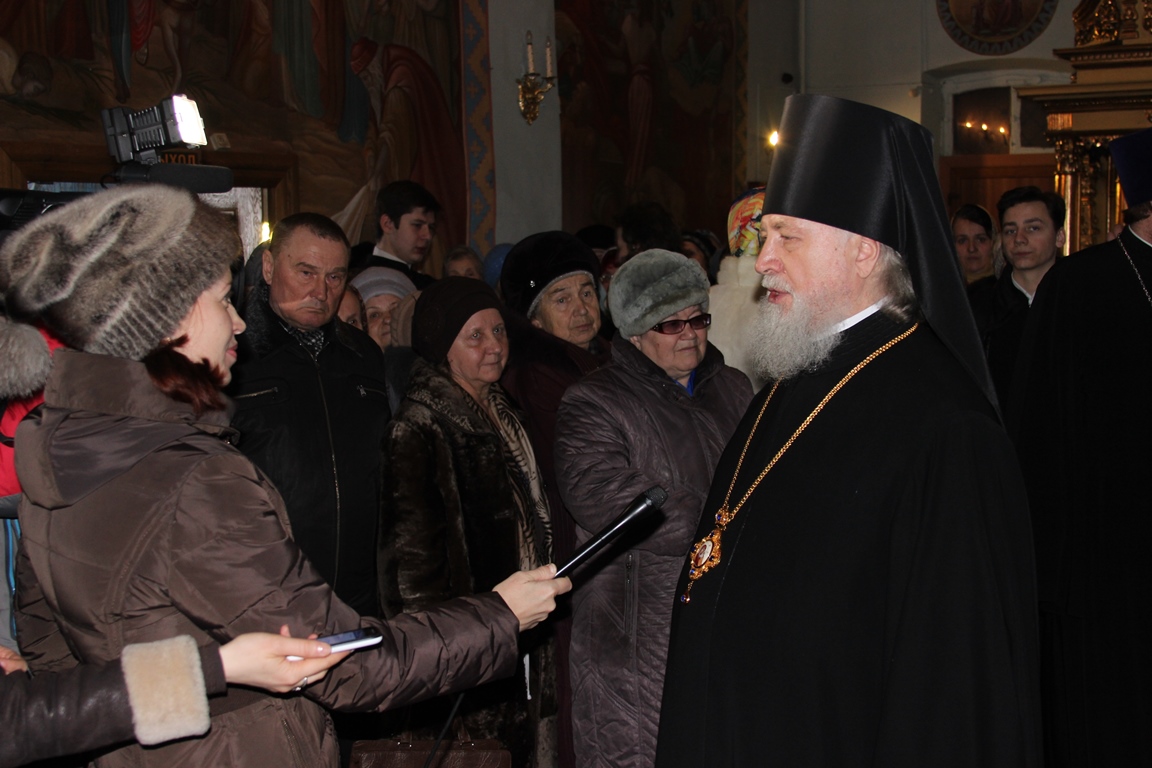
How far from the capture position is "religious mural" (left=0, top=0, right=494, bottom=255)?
18.5 ft

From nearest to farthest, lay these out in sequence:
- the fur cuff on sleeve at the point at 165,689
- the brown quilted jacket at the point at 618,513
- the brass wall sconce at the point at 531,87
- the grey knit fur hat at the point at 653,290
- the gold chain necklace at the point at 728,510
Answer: the fur cuff on sleeve at the point at 165,689, the gold chain necklace at the point at 728,510, the brown quilted jacket at the point at 618,513, the grey knit fur hat at the point at 653,290, the brass wall sconce at the point at 531,87

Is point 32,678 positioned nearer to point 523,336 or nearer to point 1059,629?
point 523,336

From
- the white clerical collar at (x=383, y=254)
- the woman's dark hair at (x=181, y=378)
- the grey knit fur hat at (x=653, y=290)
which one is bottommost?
the white clerical collar at (x=383, y=254)

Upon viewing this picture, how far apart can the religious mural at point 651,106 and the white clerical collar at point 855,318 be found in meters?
9.05

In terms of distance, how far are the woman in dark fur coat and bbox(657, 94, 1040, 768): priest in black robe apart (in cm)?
118

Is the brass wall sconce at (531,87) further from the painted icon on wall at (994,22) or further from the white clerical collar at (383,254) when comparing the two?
the painted icon on wall at (994,22)

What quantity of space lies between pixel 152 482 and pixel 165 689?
1.08ft

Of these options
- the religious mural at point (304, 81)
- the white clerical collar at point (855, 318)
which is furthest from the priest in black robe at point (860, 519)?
the religious mural at point (304, 81)

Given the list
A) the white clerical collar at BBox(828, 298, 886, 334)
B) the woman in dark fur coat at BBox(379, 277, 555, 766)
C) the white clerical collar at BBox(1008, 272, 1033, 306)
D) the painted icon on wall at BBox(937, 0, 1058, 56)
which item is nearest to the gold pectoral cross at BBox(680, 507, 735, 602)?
the white clerical collar at BBox(828, 298, 886, 334)

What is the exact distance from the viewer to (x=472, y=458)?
359 centimetres

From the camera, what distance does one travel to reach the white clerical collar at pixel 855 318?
2405 millimetres

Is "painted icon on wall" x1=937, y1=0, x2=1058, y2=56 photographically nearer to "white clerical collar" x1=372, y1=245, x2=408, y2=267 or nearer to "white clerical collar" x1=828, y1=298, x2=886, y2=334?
"white clerical collar" x1=372, y1=245, x2=408, y2=267

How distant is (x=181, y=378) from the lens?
1.84 meters

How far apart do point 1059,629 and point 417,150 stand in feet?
19.5
